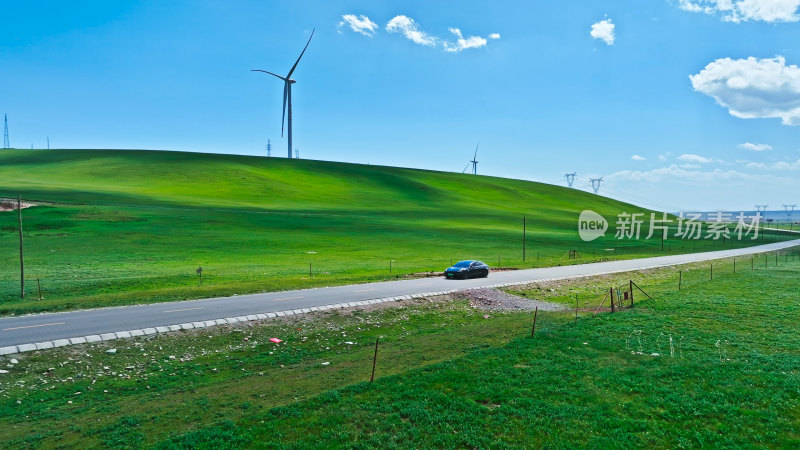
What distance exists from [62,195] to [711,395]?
11273 centimetres

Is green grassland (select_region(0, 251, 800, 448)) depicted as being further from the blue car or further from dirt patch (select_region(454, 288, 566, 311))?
the blue car

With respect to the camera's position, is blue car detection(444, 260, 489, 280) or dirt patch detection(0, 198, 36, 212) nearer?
blue car detection(444, 260, 489, 280)

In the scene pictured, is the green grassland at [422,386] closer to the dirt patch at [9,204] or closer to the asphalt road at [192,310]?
the asphalt road at [192,310]

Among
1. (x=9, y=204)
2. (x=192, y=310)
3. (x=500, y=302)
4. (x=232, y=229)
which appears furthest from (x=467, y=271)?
(x=9, y=204)

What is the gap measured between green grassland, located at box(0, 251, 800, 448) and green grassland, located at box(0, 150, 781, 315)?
39.5ft

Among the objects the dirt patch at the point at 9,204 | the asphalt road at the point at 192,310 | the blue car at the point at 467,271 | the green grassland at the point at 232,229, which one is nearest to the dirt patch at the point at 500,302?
the asphalt road at the point at 192,310

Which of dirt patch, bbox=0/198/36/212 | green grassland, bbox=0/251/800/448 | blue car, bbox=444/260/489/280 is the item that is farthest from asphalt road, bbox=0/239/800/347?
dirt patch, bbox=0/198/36/212

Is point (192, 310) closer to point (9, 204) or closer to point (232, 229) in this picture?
point (232, 229)

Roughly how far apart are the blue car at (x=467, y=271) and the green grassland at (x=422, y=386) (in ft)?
49.5

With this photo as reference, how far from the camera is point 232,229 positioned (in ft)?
253

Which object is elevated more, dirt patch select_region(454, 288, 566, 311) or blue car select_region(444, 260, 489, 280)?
blue car select_region(444, 260, 489, 280)

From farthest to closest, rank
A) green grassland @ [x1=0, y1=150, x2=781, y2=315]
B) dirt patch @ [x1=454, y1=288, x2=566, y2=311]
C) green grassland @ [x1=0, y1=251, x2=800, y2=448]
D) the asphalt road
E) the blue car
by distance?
the blue car, green grassland @ [x1=0, y1=150, x2=781, y2=315], dirt patch @ [x1=454, y1=288, x2=566, y2=311], the asphalt road, green grassland @ [x1=0, y1=251, x2=800, y2=448]

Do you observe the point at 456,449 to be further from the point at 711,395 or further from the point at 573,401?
the point at 711,395

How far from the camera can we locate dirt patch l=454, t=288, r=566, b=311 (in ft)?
105
